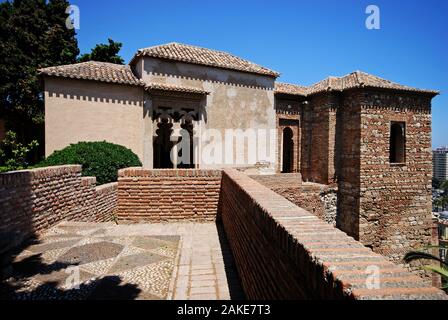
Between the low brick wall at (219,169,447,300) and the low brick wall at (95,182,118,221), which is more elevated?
the low brick wall at (219,169,447,300)

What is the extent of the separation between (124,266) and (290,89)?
530 inches

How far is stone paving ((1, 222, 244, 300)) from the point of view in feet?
11.0

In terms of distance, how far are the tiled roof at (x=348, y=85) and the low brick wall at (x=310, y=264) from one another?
11229 mm

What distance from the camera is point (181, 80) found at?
11875 mm

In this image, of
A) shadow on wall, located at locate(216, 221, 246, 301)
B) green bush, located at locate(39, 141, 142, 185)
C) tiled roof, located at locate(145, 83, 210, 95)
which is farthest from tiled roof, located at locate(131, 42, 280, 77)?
shadow on wall, located at locate(216, 221, 246, 301)

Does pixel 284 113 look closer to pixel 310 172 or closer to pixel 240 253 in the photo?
pixel 310 172

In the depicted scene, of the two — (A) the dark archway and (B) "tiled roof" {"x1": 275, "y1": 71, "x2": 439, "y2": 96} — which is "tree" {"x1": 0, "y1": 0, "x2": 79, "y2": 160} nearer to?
(A) the dark archway

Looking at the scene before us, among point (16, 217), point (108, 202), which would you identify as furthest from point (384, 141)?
point (16, 217)

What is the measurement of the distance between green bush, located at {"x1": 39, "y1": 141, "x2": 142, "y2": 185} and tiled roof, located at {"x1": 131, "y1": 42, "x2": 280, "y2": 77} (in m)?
4.70

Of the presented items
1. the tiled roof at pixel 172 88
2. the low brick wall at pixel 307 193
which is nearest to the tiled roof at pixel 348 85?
the tiled roof at pixel 172 88

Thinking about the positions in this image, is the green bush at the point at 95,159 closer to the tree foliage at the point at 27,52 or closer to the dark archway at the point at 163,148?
the dark archway at the point at 163,148

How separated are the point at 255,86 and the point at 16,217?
38.2ft

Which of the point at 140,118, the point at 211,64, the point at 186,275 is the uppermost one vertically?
the point at 211,64

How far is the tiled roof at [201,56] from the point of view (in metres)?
11.4
